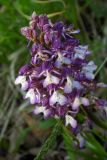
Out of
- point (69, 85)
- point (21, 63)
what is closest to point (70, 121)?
point (69, 85)

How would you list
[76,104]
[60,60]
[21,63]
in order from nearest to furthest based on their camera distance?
[60,60] → [76,104] → [21,63]

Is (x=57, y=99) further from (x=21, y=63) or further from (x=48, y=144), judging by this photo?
(x=21, y=63)

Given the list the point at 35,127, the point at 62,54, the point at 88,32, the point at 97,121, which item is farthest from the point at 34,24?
the point at 88,32

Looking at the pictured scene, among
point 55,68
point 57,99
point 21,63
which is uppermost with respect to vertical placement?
point 21,63

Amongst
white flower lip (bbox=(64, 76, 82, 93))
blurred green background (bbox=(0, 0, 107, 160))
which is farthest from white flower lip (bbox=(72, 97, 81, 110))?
blurred green background (bbox=(0, 0, 107, 160))

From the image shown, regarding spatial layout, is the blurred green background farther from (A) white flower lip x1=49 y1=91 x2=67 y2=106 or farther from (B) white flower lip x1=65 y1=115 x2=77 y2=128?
(A) white flower lip x1=49 y1=91 x2=67 y2=106

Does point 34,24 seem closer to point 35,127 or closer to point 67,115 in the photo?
point 67,115
